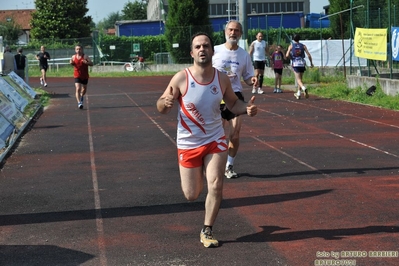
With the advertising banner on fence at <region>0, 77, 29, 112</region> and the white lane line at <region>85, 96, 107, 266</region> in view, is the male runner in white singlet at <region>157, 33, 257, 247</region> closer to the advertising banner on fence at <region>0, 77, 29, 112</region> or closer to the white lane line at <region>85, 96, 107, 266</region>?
the white lane line at <region>85, 96, 107, 266</region>

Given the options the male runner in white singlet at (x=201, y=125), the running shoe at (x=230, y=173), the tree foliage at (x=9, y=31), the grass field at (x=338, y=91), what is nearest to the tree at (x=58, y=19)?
the tree foliage at (x=9, y=31)

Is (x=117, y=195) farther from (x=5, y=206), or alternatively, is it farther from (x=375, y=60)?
(x=375, y=60)

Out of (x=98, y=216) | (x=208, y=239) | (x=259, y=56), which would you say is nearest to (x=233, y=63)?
(x=98, y=216)

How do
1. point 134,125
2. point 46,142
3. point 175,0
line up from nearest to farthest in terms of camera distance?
1. point 46,142
2. point 134,125
3. point 175,0

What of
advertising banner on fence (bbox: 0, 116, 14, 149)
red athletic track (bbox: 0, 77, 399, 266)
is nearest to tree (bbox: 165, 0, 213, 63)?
red athletic track (bbox: 0, 77, 399, 266)

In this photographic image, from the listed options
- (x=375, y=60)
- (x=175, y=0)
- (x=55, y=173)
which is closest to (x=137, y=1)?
(x=175, y=0)

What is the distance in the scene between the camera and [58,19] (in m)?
72.8

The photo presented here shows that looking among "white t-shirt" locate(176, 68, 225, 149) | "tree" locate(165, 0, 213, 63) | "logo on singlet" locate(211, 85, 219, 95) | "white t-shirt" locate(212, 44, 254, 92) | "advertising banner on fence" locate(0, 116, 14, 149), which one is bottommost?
"advertising banner on fence" locate(0, 116, 14, 149)

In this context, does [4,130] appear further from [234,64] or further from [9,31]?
[9,31]

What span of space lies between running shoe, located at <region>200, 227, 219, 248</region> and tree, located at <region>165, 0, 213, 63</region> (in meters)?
42.1

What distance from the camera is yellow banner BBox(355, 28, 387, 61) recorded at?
2158 cm

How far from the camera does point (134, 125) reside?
1772 cm

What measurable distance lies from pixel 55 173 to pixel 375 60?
45.1 feet

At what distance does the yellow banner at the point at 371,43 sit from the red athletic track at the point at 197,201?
17.1ft
